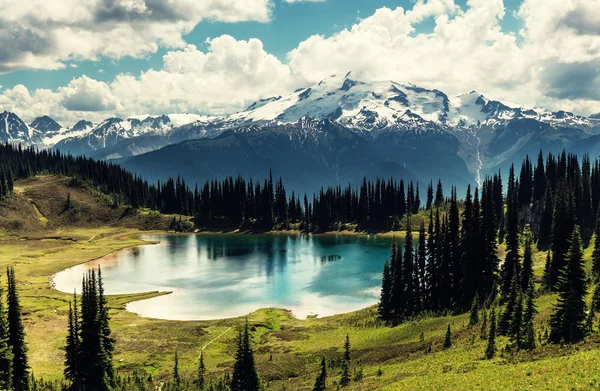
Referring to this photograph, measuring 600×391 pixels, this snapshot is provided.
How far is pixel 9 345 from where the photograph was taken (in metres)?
50.1

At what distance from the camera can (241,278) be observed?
446 ft

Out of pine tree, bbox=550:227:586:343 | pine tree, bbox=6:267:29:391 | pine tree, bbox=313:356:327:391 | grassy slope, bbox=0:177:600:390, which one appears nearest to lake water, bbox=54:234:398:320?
grassy slope, bbox=0:177:600:390

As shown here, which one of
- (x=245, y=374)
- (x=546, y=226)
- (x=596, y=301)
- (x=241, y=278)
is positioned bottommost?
(x=241, y=278)

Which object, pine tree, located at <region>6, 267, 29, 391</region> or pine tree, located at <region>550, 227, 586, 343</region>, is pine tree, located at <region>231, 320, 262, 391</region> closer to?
pine tree, located at <region>6, 267, 29, 391</region>

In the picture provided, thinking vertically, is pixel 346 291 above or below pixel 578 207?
below

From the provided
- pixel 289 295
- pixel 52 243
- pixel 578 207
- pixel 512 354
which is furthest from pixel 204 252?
pixel 512 354

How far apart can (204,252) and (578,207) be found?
135 meters

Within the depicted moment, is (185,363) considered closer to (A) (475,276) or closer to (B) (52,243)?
(A) (475,276)

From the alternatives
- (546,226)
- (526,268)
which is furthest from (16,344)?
(546,226)

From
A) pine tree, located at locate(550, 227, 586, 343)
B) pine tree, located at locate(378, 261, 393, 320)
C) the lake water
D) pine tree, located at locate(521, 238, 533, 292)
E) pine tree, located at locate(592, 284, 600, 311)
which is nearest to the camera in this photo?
pine tree, located at locate(550, 227, 586, 343)

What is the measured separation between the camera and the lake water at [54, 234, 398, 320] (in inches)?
4104

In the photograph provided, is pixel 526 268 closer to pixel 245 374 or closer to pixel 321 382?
pixel 321 382

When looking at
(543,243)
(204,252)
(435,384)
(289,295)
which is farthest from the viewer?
(204,252)

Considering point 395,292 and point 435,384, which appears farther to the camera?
point 395,292
